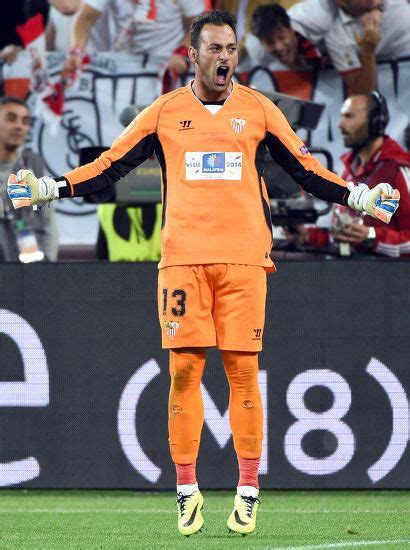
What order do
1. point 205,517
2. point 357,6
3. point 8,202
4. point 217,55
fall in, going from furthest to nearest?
point 357,6 < point 8,202 < point 205,517 < point 217,55

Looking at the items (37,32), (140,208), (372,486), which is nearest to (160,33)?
(37,32)

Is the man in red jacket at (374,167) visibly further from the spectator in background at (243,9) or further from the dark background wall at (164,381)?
the spectator in background at (243,9)

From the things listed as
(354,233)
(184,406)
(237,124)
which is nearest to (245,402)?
(184,406)

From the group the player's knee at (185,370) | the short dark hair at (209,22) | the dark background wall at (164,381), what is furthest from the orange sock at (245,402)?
the dark background wall at (164,381)

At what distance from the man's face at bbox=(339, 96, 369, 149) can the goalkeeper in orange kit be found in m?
3.63

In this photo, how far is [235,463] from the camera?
7.26m

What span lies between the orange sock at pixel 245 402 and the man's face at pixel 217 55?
1103 mm

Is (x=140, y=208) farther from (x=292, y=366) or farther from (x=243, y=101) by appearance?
(x=243, y=101)

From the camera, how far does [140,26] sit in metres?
10.9

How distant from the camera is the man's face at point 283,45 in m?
10.5

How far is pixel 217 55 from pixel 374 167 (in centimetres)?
350

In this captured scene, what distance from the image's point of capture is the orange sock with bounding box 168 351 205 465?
545cm

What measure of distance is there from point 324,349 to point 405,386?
0.48 meters

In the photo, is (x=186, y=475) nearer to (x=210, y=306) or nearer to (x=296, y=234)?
(x=210, y=306)
